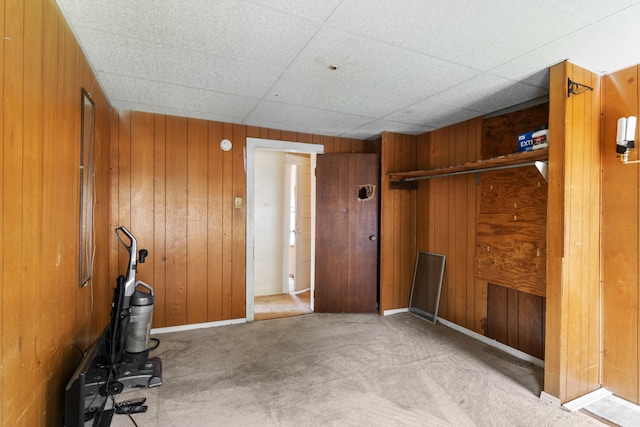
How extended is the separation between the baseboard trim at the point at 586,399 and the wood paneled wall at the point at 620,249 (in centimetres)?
6

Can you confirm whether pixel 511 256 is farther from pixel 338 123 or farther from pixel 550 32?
pixel 338 123

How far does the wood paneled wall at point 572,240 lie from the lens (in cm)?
210

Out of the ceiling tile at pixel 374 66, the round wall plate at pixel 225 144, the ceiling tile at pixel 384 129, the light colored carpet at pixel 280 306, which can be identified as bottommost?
the light colored carpet at pixel 280 306

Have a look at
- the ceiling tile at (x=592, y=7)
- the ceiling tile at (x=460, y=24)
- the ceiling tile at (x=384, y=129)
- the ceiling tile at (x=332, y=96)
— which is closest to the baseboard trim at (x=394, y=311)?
the ceiling tile at (x=384, y=129)

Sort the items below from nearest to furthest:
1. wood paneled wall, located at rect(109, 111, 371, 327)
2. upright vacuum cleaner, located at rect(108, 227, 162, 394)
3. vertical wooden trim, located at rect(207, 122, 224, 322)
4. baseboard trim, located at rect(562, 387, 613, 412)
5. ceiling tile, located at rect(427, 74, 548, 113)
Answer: baseboard trim, located at rect(562, 387, 613, 412)
upright vacuum cleaner, located at rect(108, 227, 162, 394)
ceiling tile, located at rect(427, 74, 548, 113)
wood paneled wall, located at rect(109, 111, 371, 327)
vertical wooden trim, located at rect(207, 122, 224, 322)

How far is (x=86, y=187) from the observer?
2.16 meters

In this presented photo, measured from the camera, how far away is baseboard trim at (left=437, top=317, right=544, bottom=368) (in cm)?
270

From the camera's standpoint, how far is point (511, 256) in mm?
2891

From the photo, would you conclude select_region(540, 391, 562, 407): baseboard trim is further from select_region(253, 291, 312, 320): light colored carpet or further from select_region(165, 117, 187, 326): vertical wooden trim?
select_region(165, 117, 187, 326): vertical wooden trim

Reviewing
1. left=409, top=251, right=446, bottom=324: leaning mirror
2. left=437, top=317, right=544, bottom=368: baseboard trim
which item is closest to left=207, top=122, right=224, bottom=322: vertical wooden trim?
left=409, top=251, right=446, bottom=324: leaning mirror

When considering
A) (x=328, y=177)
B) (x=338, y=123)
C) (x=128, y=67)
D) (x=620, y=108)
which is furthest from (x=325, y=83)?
(x=620, y=108)

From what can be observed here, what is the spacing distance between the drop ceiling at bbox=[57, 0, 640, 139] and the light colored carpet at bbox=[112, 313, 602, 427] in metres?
2.33

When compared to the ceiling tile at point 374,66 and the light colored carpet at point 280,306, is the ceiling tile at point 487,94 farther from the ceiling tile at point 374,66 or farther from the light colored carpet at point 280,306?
the light colored carpet at point 280,306

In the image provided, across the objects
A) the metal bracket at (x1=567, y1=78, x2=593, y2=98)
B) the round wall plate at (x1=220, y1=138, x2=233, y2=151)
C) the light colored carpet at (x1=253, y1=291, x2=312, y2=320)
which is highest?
the metal bracket at (x1=567, y1=78, x2=593, y2=98)
